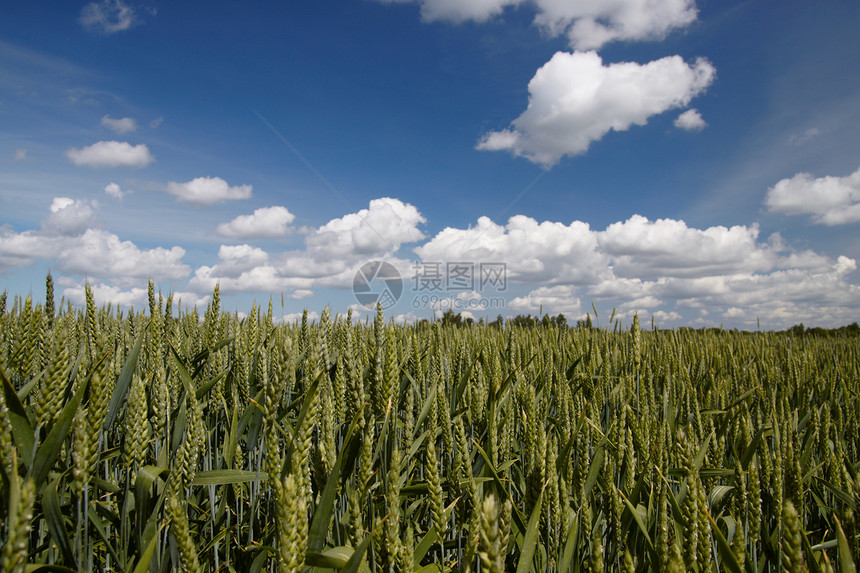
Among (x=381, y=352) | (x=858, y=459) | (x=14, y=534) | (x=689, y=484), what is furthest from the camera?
(x=858, y=459)

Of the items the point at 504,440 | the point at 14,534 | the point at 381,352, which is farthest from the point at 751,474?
the point at 14,534

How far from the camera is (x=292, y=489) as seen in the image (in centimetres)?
68

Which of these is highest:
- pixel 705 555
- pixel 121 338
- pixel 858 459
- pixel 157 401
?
pixel 121 338

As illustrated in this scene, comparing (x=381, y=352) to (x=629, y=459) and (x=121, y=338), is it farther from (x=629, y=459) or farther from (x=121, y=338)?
(x=121, y=338)

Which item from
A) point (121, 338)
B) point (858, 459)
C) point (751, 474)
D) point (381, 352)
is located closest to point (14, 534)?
point (381, 352)

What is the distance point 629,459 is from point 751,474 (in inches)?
13.9

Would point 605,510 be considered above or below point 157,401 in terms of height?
below

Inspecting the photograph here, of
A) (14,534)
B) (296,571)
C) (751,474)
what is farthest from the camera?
(751,474)

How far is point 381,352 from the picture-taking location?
120cm

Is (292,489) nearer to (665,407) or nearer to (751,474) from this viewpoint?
(751,474)

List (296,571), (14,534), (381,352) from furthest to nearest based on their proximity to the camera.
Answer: (381,352), (296,571), (14,534)

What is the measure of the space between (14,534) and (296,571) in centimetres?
40

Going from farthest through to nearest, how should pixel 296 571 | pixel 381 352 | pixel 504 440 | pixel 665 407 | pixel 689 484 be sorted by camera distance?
pixel 665 407 < pixel 504 440 < pixel 381 352 < pixel 689 484 < pixel 296 571

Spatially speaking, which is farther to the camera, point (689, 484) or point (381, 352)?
point (381, 352)
